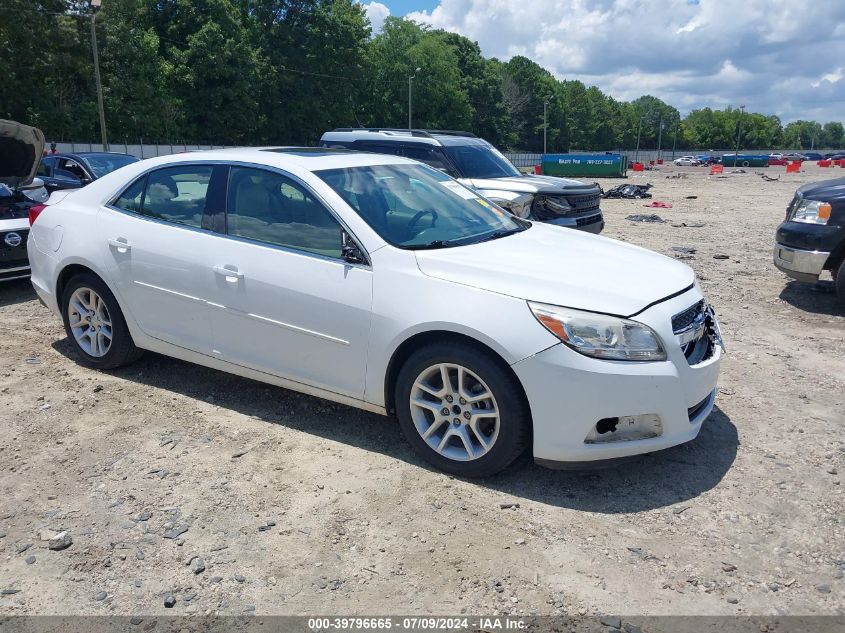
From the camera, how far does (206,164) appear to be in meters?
4.62

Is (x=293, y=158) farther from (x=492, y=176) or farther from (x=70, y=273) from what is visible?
(x=492, y=176)

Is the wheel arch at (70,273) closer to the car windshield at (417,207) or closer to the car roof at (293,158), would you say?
the car roof at (293,158)

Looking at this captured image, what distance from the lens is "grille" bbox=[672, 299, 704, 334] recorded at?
3566mm

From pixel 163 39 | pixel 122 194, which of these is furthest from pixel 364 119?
pixel 122 194

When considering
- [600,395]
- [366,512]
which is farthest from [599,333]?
[366,512]

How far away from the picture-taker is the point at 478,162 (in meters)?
10.5

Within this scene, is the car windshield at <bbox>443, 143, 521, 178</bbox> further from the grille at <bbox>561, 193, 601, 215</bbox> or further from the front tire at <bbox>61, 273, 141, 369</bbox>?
the front tire at <bbox>61, 273, 141, 369</bbox>

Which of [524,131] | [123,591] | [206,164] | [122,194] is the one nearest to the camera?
[123,591]

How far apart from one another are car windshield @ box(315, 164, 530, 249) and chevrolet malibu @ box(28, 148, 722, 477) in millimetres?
15

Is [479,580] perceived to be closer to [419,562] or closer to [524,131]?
[419,562]

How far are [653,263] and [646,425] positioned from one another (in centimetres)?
114

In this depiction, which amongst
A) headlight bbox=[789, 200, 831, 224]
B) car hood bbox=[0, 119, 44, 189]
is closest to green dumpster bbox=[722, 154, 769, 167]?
headlight bbox=[789, 200, 831, 224]

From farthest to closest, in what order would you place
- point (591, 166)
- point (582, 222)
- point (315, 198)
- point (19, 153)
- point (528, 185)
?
point (591, 166), point (582, 222), point (528, 185), point (19, 153), point (315, 198)

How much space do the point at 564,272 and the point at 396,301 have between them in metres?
0.90
